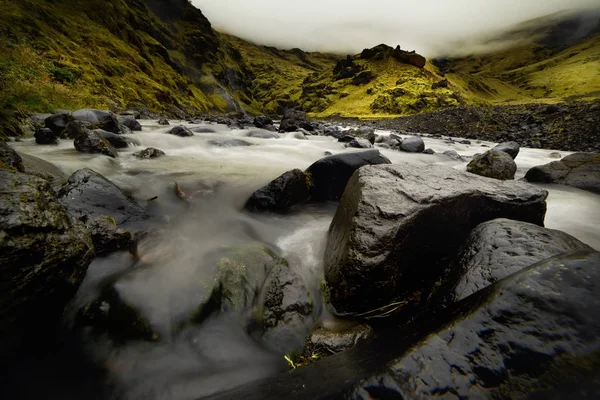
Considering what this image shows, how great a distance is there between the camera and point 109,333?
1.94m

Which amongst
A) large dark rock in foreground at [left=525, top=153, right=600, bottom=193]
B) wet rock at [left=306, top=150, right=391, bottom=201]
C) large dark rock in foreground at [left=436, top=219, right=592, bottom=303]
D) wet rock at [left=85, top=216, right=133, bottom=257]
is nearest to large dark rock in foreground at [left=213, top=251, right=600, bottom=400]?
large dark rock in foreground at [left=436, top=219, right=592, bottom=303]

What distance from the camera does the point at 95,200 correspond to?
3.07m

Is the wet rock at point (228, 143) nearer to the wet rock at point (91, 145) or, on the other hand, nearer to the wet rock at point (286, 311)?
the wet rock at point (91, 145)

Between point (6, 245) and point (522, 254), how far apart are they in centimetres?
315

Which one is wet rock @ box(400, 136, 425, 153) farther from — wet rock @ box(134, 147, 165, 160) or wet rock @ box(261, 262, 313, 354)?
wet rock @ box(261, 262, 313, 354)

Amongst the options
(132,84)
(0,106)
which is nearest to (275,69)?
(132,84)

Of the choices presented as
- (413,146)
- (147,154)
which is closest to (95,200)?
(147,154)

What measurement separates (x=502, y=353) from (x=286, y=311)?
1.54 meters

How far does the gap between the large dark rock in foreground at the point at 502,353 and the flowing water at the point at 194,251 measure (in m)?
0.67

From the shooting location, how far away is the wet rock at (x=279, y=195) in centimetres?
412

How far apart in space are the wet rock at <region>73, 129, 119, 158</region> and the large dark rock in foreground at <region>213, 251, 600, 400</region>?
22.0 ft

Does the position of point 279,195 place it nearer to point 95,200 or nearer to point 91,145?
point 95,200

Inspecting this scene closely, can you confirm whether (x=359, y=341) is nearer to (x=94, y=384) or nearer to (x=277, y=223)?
(x=94, y=384)

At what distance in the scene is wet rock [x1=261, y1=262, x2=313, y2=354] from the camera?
206 centimetres
